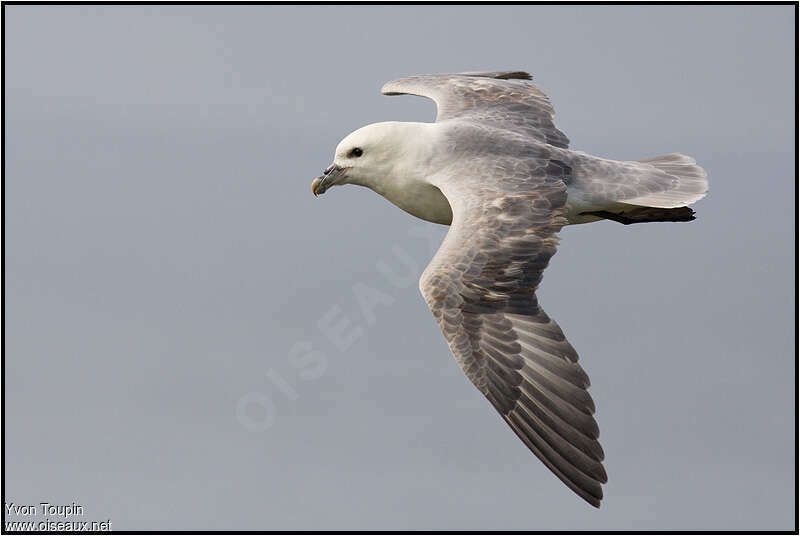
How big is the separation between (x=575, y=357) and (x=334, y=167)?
245 centimetres

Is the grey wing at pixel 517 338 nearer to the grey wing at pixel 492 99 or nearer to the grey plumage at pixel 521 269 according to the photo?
the grey plumage at pixel 521 269

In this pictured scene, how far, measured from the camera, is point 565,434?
7.80 m

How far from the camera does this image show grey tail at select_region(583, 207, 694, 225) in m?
9.41

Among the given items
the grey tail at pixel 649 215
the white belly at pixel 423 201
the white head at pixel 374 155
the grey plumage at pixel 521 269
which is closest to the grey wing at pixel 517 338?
the grey plumage at pixel 521 269

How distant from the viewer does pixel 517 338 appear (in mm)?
7988

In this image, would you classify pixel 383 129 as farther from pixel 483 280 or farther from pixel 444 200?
pixel 483 280

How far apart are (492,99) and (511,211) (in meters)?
2.07

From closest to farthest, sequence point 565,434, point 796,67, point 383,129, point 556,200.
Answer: point 565,434
point 556,200
point 383,129
point 796,67

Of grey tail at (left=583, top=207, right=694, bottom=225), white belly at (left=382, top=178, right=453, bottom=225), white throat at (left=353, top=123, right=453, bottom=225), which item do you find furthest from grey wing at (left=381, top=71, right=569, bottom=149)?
white belly at (left=382, top=178, right=453, bottom=225)

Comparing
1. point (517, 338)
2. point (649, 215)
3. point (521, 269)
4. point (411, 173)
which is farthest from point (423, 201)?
point (649, 215)

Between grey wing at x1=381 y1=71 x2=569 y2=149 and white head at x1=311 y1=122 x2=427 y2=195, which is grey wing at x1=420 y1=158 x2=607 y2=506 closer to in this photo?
white head at x1=311 y1=122 x2=427 y2=195

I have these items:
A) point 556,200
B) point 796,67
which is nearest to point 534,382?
point 556,200

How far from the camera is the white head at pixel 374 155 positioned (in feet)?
29.7

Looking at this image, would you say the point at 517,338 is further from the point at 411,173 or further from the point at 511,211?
the point at 411,173
